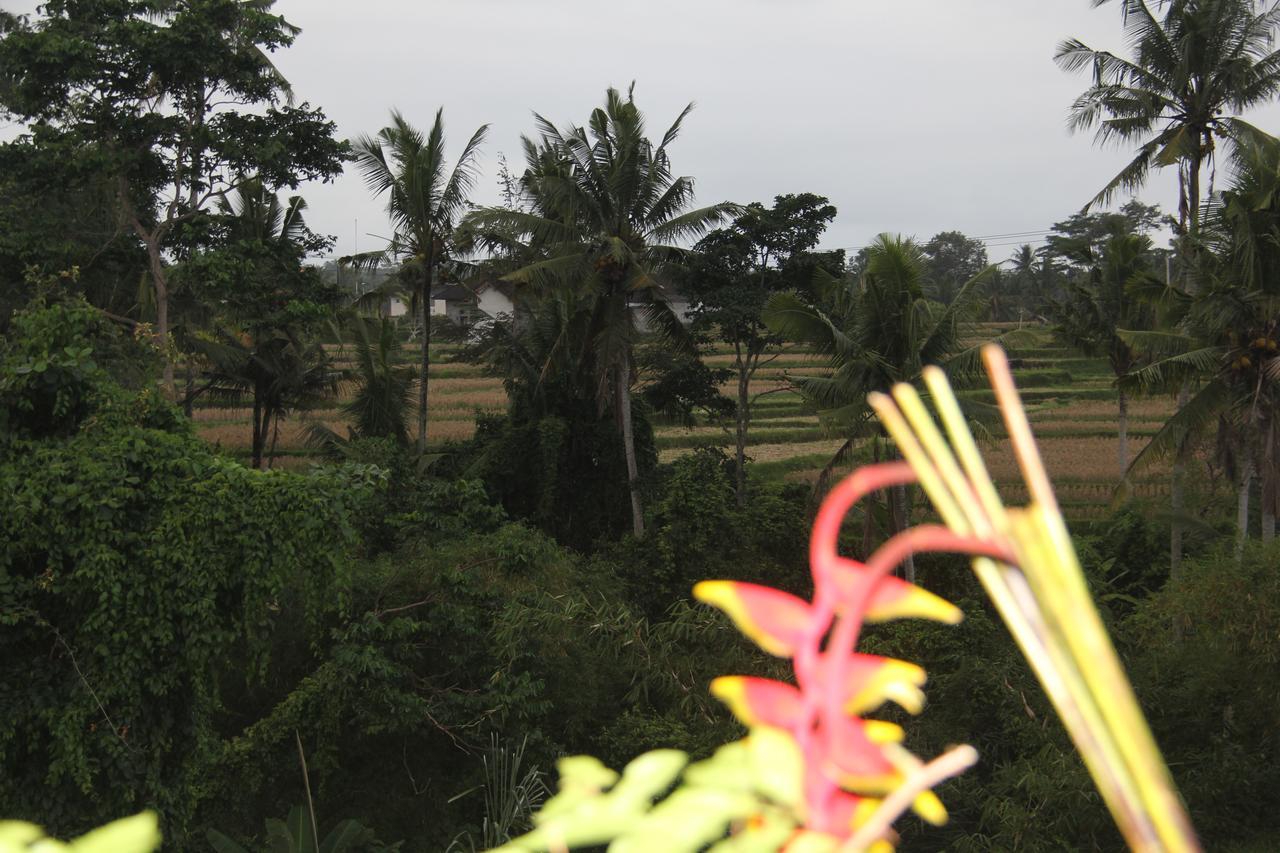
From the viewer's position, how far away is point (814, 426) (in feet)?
82.6

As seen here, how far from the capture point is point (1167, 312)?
10.8 meters

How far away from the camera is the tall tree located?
1262cm

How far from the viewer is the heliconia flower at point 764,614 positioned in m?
0.59

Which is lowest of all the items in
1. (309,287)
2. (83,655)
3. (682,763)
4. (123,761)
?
(123,761)

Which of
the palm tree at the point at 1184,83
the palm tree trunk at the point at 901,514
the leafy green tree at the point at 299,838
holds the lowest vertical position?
the leafy green tree at the point at 299,838

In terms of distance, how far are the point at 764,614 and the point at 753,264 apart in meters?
15.1

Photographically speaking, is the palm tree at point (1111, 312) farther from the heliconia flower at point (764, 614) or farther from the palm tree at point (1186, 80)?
the heliconia flower at point (764, 614)

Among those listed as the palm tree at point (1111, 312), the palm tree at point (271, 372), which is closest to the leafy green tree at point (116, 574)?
the palm tree at point (271, 372)

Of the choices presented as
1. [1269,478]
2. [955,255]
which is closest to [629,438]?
[1269,478]

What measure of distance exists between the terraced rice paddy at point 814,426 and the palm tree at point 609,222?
4.14m

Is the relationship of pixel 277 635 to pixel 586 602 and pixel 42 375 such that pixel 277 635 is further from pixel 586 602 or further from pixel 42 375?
pixel 42 375

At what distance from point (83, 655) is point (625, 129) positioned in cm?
863

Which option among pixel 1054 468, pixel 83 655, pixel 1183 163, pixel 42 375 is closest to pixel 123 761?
pixel 83 655

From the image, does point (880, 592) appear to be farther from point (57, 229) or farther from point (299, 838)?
point (57, 229)
